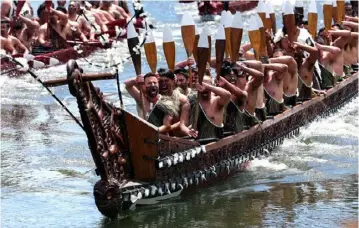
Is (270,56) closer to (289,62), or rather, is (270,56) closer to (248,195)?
(289,62)

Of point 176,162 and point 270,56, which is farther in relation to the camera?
point 270,56

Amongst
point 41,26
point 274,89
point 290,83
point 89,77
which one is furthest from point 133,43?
point 41,26

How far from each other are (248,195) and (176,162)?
4.15ft

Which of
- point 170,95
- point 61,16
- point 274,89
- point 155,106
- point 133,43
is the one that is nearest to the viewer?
point 133,43

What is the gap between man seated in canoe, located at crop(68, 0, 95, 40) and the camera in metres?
21.1

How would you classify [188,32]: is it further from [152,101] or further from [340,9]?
[340,9]

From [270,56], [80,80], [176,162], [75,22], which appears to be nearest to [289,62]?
[270,56]

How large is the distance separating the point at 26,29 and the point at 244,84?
853 centimetres

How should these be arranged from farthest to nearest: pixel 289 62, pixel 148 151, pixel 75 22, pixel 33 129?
pixel 75 22
pixel 33 129
pixel 289 62
pixel 148 151

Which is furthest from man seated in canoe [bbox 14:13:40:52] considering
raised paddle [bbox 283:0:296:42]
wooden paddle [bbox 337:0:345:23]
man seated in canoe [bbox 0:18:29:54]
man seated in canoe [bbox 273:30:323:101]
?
raised paddle [bbox 283:0:296:42]

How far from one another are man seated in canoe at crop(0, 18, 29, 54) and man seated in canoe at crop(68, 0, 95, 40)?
1.88 m

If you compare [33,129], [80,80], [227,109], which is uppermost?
[80,80]

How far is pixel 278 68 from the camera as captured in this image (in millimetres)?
13391

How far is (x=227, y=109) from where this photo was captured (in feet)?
39.2
